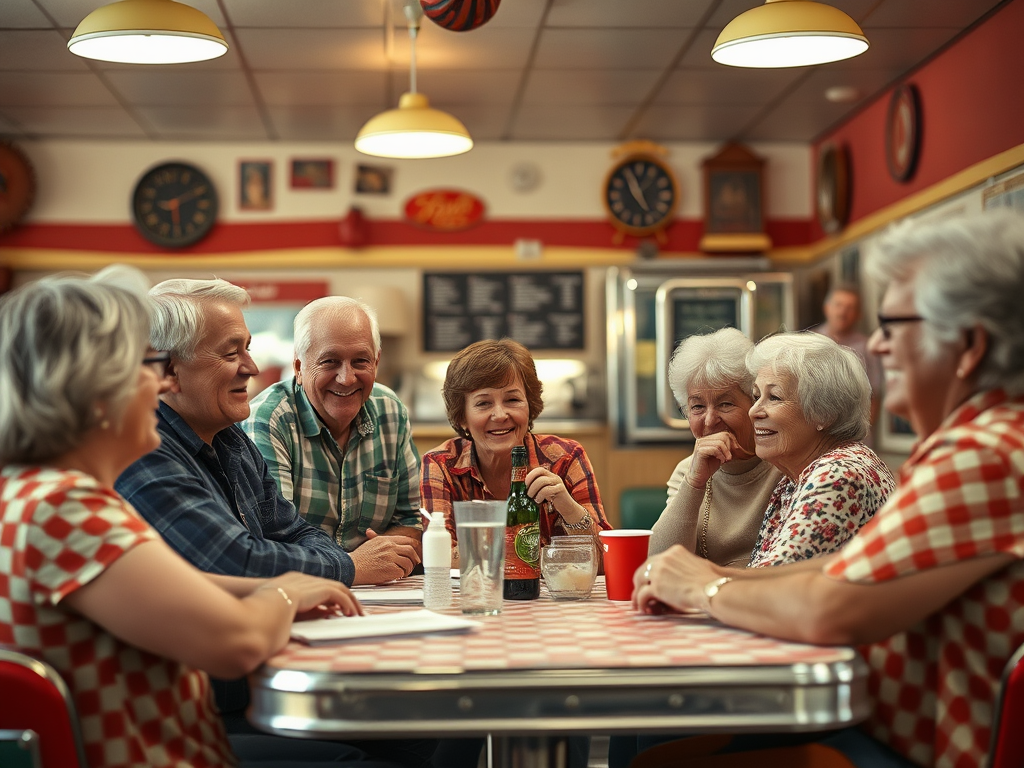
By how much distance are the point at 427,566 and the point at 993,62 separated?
13.6ft

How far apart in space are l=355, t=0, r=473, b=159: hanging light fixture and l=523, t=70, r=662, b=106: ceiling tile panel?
112 centimetres

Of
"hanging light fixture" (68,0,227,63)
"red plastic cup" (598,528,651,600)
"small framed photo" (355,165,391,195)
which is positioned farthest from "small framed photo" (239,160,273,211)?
"red plastic cup" (598,528,651,600)

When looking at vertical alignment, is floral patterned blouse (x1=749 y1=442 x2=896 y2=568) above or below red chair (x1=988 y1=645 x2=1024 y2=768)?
above

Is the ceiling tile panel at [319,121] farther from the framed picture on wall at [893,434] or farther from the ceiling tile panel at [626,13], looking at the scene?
the framed picture on wall at [893,434]

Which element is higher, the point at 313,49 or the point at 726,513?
the point at 313,49

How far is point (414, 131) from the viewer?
4.44 meters

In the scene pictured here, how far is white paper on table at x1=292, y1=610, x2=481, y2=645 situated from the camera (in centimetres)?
162

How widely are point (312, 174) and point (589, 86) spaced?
2.27 meters

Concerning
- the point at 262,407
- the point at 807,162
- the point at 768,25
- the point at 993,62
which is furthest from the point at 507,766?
the point at 807,162

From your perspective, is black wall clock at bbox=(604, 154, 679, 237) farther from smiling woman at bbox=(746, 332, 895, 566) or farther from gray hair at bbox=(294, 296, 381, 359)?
smiling woman at bbox=(746, 332, 895, 566)

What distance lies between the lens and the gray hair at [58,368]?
1.44m

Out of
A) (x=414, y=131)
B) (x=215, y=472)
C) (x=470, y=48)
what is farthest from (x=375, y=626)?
(x=470, y=48)

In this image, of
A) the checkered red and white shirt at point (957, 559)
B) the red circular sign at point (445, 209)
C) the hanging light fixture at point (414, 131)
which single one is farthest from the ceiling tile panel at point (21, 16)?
the checkered red and white shirt at point (957, 559)

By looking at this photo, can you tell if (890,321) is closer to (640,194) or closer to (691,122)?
(691,122)
